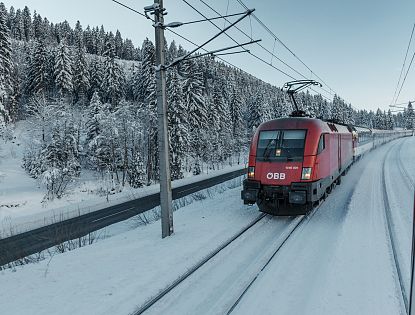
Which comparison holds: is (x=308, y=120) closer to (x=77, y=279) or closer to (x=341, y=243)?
(x=341, y=243)

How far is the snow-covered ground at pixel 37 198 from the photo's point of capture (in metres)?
21.1

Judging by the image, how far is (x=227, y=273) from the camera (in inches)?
257

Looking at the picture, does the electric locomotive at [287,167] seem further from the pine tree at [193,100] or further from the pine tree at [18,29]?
the pine tree at [18,29]

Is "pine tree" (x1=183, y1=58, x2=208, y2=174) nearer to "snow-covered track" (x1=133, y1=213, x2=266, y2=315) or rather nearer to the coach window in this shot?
the coach window

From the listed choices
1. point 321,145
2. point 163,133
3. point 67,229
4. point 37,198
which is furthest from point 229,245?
point 37,198

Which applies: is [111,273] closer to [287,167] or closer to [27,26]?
[287,167]

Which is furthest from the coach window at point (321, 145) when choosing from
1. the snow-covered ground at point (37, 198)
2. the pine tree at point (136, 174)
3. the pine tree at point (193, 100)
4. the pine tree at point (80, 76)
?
the pine tree at point (80, 76)

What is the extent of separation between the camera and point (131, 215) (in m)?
20.0

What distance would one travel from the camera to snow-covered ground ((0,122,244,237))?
829 inches

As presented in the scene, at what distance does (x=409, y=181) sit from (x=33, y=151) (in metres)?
41.7

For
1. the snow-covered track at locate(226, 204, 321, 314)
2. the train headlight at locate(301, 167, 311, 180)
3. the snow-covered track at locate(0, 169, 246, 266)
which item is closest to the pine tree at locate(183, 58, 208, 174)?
the snow-covered track at locate(0, 169, 246, 266)

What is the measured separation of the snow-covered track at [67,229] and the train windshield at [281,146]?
7108 mm

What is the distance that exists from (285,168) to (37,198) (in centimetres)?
2774

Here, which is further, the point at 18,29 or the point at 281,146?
the point at 18,29
